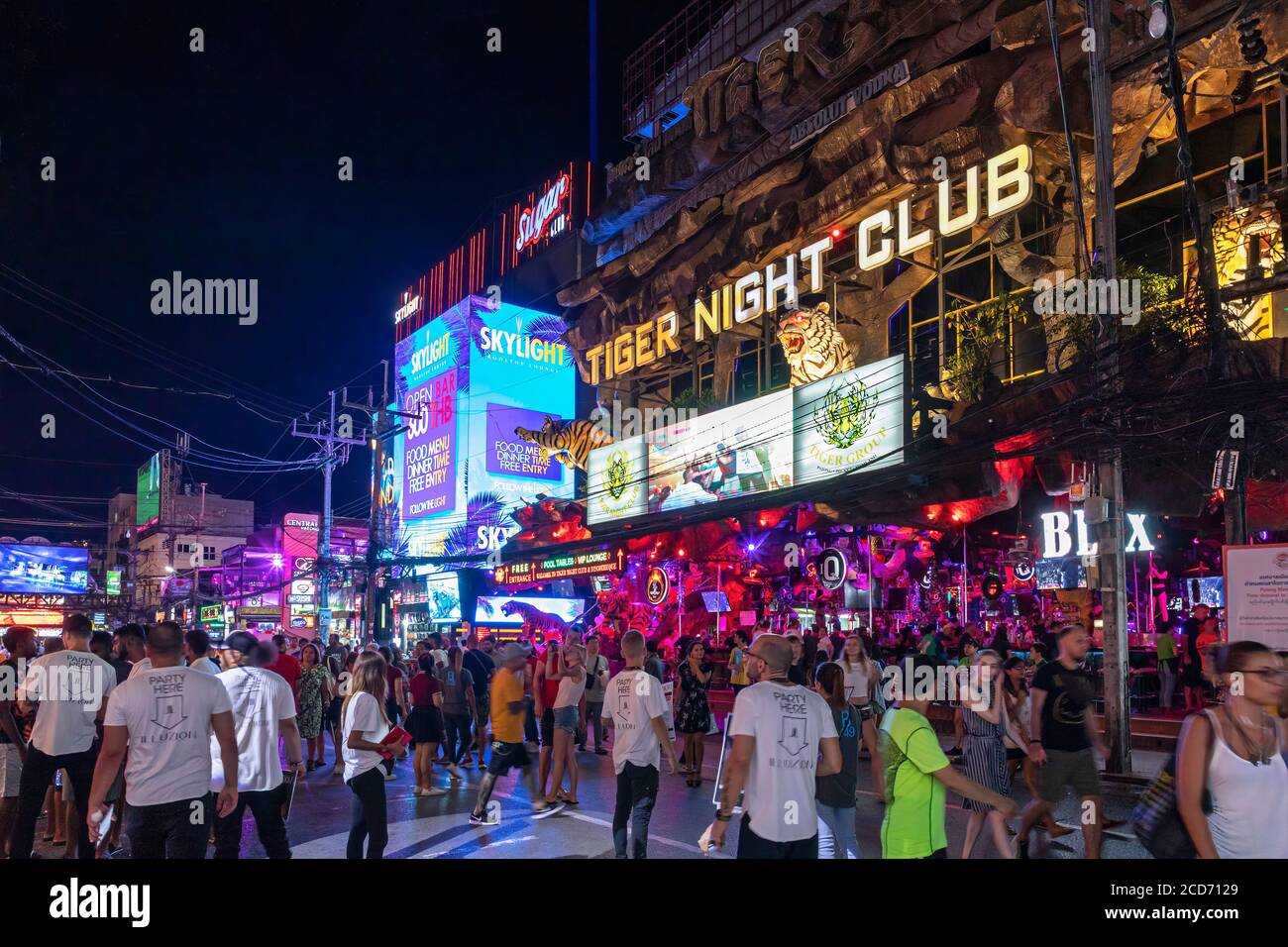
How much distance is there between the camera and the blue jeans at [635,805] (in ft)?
26.5

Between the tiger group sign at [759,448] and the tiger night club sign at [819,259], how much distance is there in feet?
7.64

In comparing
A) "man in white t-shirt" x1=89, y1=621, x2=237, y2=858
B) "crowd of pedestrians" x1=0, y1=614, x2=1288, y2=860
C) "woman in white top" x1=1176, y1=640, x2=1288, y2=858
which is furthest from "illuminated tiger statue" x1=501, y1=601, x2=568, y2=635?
"woman in white top" x1=1176, y1=640, x2=1288, y2=858

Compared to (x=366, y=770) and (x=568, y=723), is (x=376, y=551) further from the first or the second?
(x=366, y=770)

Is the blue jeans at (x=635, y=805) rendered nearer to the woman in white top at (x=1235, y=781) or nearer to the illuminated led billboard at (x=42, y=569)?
the woman in white top at (x=1235, y=781)

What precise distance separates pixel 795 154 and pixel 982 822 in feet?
67.8

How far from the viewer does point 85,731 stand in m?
8.23

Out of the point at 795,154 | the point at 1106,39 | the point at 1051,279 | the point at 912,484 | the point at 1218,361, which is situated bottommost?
the point at 912,484

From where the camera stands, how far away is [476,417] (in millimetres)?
52688

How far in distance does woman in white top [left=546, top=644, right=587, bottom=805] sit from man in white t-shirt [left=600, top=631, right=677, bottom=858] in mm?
2795

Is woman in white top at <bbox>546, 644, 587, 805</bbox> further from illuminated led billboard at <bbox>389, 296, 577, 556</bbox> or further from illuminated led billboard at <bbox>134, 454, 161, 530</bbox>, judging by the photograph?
illuminated led billboard at <bbox>134, 454, 161, 530</bbox>

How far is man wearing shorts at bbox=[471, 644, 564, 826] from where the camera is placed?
10.6 meters

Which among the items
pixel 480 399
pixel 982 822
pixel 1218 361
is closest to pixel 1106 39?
pixel 1218 361

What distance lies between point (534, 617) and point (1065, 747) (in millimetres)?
26519
